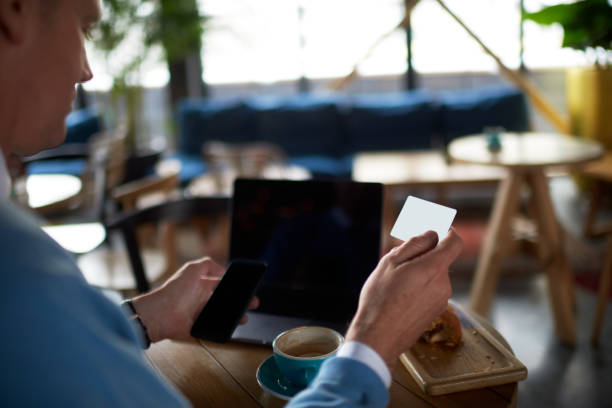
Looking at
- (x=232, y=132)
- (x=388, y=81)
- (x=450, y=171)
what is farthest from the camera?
(x=388, y=81)

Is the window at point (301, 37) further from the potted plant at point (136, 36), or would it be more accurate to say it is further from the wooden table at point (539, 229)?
the wooden table at point (539, 229)

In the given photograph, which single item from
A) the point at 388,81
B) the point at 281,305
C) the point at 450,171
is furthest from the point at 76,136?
the point at 281,305

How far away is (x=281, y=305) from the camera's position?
1048 mm

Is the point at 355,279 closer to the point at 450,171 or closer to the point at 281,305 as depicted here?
the point at 281,305

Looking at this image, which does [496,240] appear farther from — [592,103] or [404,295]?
[404,295]

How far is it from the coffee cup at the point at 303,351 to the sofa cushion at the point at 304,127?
3.98 meters

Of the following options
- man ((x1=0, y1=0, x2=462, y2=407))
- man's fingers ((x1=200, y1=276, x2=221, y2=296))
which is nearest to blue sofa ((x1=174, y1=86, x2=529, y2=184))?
man's fingers ((x1=200, y1=276, x2=221, y2=296))

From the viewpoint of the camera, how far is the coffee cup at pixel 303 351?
718 millimetres

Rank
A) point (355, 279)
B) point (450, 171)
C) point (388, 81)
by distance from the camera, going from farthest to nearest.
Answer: point (388, 81) → point (450, 171) → point (355, 279)

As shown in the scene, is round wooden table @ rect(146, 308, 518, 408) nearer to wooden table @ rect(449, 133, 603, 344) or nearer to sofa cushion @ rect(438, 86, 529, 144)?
wooden table @ rect(449, 133, 603, 344)

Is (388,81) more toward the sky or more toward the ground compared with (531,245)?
more toward the sky

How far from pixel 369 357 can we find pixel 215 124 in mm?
4351

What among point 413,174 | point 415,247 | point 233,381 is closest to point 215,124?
point 413,174

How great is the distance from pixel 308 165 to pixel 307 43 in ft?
4.57
